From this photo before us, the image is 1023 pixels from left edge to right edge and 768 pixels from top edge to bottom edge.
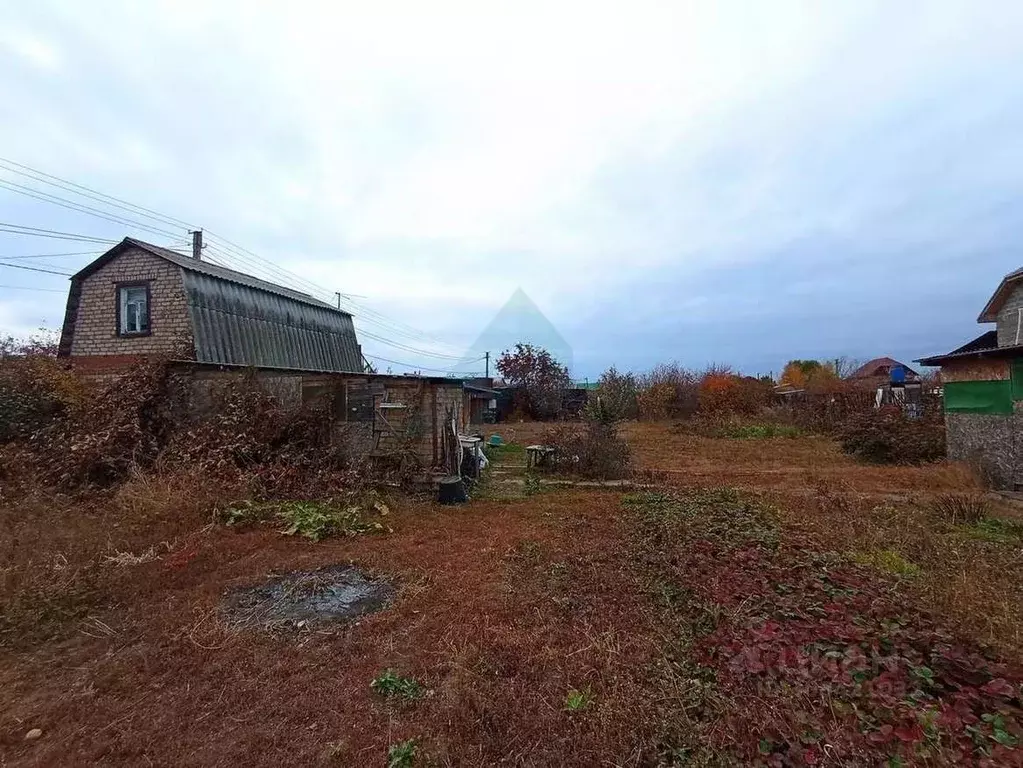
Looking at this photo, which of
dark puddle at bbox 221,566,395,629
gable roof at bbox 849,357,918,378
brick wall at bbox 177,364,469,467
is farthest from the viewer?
gable roof at bbox 849,357,918,378

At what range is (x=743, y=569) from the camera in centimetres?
453

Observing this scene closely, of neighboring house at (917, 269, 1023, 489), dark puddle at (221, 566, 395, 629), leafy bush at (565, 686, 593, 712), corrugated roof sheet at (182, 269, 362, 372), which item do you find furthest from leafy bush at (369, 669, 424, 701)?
neighboring house at (917, 269, 1023, 489)

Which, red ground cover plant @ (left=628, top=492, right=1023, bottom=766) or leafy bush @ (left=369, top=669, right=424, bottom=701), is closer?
red ground cover plant @ (left=628, top=492, right=1023, bottom=766)

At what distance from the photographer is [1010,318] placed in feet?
42.6

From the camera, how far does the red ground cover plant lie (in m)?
2.27

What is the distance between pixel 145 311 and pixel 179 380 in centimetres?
395

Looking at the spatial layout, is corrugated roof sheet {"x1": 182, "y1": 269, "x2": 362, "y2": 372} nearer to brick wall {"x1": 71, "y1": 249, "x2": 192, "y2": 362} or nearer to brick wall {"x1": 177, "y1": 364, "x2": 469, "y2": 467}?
brick wall {"x1": 71, "y1": 249, "x2": 192, "y2": 362}

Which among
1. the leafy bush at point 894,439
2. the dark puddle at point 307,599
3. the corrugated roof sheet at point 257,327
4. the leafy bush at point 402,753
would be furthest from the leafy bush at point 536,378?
the leafy bush at point 402,753

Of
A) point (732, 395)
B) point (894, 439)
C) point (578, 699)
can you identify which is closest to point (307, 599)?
point (578, 699)

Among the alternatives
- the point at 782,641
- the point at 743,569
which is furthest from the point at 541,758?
the point at 743,569

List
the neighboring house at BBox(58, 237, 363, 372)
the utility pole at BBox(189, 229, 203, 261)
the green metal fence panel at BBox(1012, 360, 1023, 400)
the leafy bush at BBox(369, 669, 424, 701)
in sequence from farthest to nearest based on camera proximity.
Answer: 1. the utility pole at BBox(189, 229, 203, 261)
2. the neighboring house at BBox(58, 237, 363, 372)
3. the green metal fence panel at BBox(1012, 360, 1023, 400)
4. the leafy bush at BBox(369, 669, 424, 701)

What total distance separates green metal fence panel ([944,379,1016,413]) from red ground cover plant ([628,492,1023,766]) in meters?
7.06

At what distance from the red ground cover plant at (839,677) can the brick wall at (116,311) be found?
12019mm

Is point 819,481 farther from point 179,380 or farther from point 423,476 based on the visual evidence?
point 179,380
